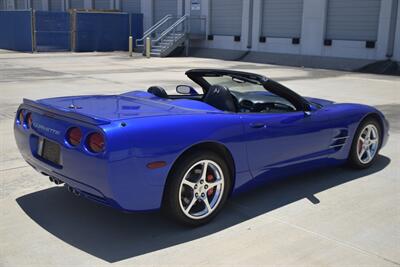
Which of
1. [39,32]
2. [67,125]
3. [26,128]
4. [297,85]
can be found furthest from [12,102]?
[39,32]

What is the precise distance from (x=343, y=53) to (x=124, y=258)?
856 inches

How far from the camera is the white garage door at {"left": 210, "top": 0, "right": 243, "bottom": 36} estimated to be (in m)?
28.9

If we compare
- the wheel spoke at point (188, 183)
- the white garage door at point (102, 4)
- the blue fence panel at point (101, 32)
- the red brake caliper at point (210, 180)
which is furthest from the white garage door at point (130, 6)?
the wheel spoke at point (188, 183)

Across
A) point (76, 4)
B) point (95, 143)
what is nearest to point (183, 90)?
point (95, 143)

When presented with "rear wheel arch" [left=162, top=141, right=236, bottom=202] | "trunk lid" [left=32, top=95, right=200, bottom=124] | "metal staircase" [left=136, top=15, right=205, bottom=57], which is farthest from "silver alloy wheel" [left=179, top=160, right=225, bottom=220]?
"metal staircase" [left=136, top=15, right=205, bottom=57]

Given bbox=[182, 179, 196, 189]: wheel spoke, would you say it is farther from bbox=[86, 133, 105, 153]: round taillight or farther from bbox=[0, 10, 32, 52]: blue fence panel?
bbox=[0, 10, 32, 52]: blue fence panel

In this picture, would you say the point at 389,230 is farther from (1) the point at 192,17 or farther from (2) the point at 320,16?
(1) the point at 192,17

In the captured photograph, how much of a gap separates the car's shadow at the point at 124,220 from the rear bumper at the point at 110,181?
0.33 m

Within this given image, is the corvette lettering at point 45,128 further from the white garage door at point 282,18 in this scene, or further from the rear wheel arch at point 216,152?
the white garage door at point 282,18

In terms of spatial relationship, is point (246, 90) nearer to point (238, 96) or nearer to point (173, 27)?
point (238, 96)

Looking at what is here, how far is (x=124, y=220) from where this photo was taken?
4230mm

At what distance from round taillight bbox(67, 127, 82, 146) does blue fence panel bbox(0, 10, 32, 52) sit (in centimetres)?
2799

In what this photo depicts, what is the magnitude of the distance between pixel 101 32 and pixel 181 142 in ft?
97.3

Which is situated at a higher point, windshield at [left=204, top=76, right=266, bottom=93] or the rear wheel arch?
windshield at [left=204, top=76, right=266, bottom=93]
